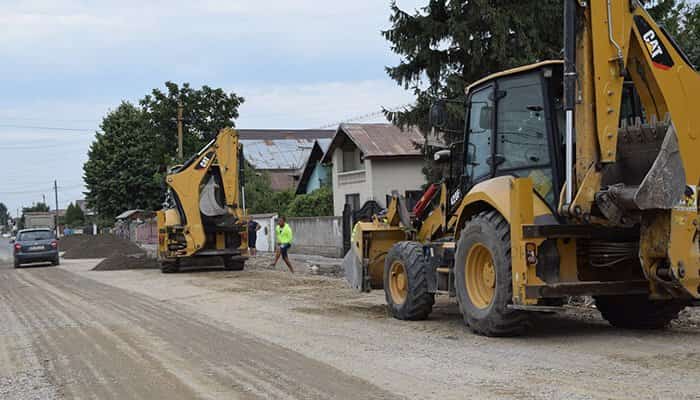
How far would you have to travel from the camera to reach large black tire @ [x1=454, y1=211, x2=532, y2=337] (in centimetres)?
934

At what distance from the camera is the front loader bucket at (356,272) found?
516 inches

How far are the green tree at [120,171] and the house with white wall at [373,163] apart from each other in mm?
20785

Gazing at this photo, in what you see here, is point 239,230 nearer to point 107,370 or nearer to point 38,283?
point 38,283

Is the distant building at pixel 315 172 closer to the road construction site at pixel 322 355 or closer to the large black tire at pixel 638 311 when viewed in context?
the road construction site at pixel 322 355

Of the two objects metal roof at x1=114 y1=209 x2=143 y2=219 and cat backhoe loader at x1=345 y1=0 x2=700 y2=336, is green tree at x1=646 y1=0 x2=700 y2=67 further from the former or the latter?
metal roof at x1=114 y1=209 x2=143 y2=219

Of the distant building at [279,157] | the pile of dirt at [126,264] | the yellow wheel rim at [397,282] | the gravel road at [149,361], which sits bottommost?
the gravel road at [149,361]

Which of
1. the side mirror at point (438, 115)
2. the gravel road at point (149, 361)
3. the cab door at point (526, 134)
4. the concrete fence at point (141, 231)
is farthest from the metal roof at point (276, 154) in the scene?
the cab door at point (526, 134)

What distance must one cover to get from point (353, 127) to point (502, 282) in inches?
1283

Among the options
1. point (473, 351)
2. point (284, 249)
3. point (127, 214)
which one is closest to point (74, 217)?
point (127, 214)

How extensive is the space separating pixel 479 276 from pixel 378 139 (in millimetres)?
30945

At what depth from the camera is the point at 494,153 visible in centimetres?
1034

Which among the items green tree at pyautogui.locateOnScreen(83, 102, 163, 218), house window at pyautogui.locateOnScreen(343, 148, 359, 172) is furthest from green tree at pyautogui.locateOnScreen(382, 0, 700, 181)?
green tree at pyautogui.locateOnScreen(83, 102, 163, 218)

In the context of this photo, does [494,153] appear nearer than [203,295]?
Yes

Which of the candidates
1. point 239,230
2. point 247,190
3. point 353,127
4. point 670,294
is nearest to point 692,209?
point 670,294
